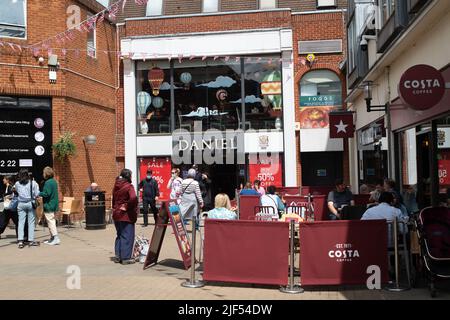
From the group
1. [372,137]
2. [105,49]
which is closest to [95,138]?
[105,49]

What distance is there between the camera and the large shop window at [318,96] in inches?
778

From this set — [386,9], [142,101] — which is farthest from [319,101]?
[386,9]

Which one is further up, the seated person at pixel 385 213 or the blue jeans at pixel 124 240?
the seated person at pixel 385 213

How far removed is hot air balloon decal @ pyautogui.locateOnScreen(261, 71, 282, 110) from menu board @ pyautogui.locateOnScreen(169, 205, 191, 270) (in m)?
11.7

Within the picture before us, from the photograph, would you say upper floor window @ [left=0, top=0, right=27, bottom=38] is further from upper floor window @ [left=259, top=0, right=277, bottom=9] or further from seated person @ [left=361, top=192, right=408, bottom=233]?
seated person @ [left=361, top=192, right=408, bottom=233]

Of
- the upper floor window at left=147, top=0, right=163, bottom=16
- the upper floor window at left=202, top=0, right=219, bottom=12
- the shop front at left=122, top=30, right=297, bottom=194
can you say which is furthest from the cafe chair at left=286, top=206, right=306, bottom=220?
the upper floor window at left=147, top=0, right=163, bottom=16

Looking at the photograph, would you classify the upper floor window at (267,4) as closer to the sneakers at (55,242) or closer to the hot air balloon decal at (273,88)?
the hot air balloon decal at (273,88)

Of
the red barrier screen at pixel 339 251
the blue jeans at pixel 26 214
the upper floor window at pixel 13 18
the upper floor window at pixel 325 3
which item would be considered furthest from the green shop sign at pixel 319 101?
the red barrier screen at pixel 339 251

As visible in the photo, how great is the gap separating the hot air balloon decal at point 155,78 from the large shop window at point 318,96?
18.3ft

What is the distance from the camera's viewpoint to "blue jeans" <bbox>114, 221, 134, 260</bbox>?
30.6 feet

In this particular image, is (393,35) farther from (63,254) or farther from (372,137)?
(63,254)

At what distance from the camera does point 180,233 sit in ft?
29.0
